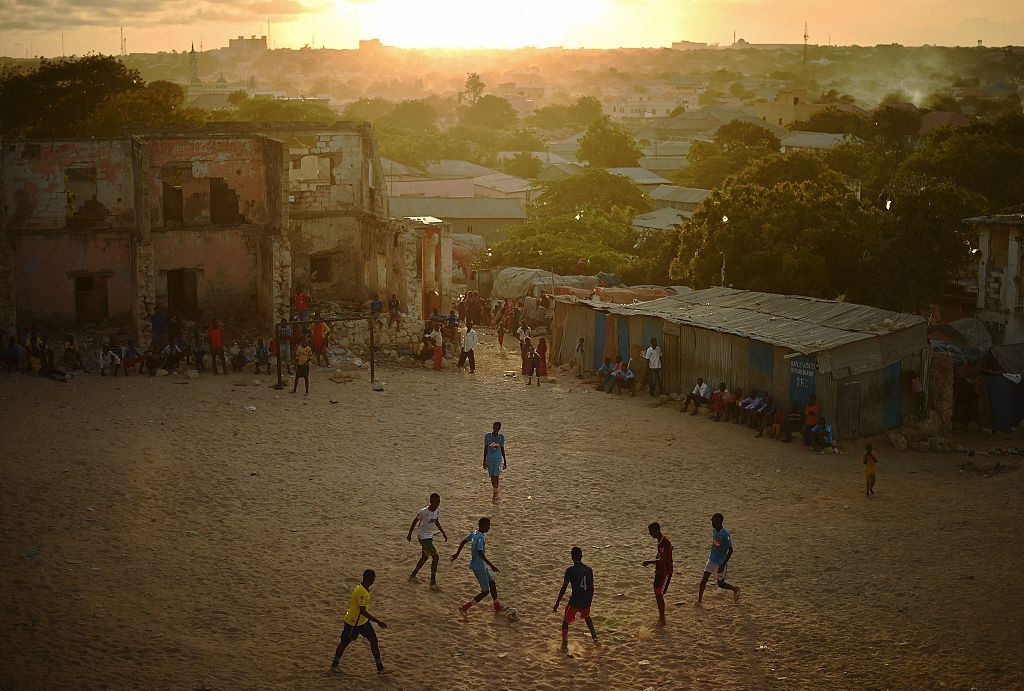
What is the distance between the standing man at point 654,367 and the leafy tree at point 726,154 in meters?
41.9

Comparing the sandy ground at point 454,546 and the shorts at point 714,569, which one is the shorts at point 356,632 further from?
the shorts at point 714,569

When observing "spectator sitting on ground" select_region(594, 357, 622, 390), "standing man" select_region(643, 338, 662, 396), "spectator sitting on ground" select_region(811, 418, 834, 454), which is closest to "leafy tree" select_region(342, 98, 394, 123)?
"spectator sitting on ground" select_region(594, 357, 622, 390)

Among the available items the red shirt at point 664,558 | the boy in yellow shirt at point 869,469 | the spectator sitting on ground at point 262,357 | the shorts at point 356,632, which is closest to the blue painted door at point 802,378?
the boy in yellow shirt at point 869,469

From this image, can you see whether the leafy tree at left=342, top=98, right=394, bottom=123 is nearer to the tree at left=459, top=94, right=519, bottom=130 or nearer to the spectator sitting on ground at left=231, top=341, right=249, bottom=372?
the tree at left=459, top=94, right=519, bottom=130

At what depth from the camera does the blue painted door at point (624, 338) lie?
27.3m

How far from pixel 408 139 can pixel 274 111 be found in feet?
33.4

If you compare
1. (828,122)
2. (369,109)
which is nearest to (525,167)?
(828,122)

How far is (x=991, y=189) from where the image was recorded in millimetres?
44500

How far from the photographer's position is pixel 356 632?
12414 millimetres

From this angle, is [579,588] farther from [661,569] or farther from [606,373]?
[606,373]

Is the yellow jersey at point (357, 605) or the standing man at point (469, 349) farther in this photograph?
the standing man at point (469, 349)

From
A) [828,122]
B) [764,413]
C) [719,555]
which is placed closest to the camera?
[719,555]

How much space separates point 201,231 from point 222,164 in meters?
1.87

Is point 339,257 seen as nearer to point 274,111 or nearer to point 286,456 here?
point 286,456
